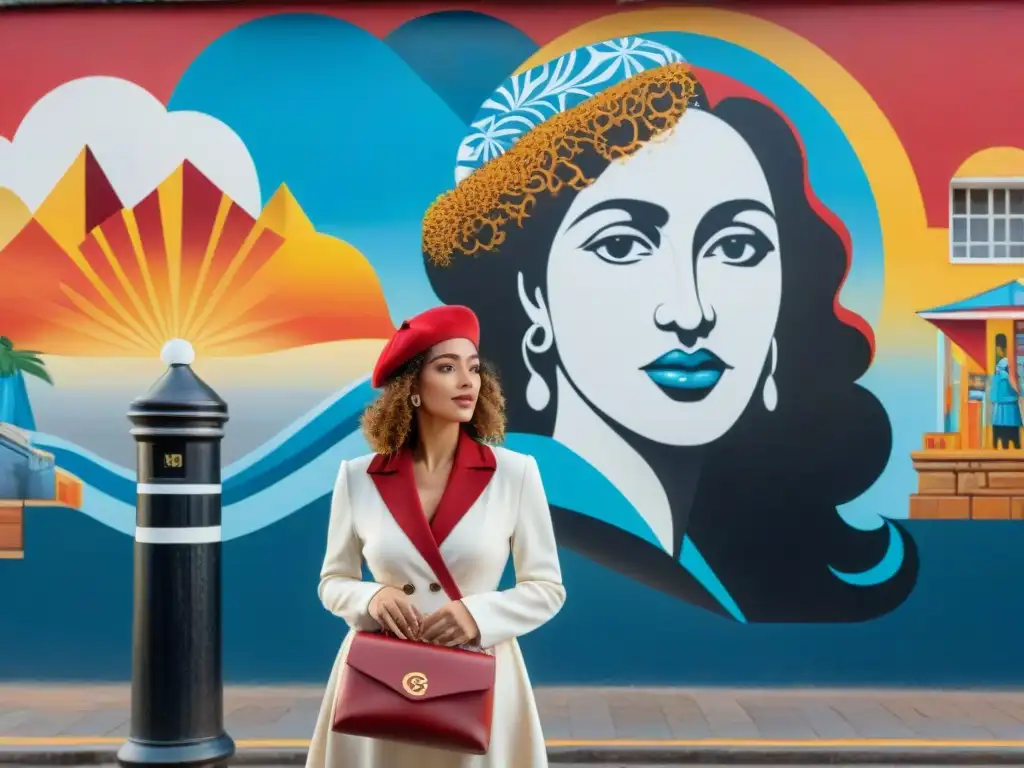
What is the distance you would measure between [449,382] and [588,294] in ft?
15.2

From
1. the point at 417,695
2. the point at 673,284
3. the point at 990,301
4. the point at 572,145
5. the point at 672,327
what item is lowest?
the point at 417,695

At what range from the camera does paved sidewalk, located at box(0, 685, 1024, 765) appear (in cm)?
585

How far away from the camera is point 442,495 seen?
9.61 ft

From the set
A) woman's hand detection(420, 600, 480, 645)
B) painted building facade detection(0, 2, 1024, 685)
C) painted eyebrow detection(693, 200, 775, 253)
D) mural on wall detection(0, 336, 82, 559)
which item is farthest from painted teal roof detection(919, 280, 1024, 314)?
mural on wall detection(0, 336, 82, 559)

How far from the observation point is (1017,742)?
19.7 ft

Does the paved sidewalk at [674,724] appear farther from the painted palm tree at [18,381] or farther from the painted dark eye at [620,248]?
the painted dark eye at [620,248]

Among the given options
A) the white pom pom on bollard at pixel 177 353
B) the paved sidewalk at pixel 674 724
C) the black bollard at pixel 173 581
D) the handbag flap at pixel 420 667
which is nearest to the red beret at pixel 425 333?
the handbag flap at pixel 420 667

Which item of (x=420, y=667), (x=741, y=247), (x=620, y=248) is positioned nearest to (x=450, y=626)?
(x=420, y=667)

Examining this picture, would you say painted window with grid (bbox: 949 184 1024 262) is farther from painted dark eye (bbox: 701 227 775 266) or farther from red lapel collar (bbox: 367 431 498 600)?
red lapel collar (bbox: 367 431 498 600)

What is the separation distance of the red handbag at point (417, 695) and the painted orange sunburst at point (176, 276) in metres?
4.91

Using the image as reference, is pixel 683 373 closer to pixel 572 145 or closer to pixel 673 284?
pixel 673 284

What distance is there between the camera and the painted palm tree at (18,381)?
757 centimetres

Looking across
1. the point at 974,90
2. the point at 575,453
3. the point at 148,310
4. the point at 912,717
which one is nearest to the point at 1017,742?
the point at 912,717

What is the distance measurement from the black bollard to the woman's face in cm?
120
